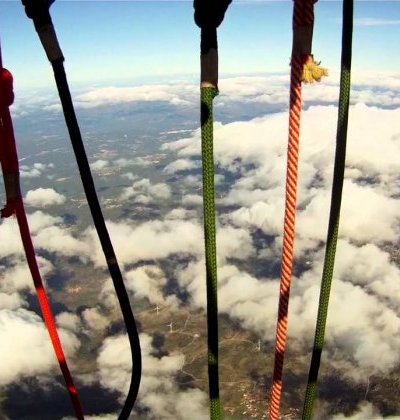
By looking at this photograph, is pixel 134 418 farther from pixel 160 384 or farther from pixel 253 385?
pixel 253 385

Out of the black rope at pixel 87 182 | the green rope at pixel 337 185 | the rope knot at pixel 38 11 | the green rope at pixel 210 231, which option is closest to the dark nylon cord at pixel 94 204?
the black rope at pixel 87 182

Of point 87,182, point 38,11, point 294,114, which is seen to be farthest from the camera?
point 87,182

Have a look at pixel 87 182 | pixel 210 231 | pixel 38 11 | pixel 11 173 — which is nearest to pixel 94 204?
pixel 87 182

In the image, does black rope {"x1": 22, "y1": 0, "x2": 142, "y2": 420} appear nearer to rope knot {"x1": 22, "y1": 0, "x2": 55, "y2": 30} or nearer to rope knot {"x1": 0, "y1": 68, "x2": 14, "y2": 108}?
rope knot {"x1": 22, "y1": 0, "x2": 55, "y2": 30}

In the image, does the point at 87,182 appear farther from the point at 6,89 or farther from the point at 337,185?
the point at 337,185

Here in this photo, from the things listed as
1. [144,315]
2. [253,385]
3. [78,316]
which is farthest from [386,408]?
[78,316]
